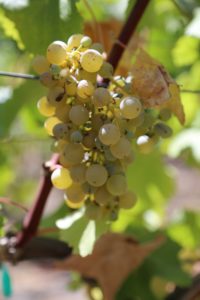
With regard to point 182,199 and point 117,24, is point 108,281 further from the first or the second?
point 182,199

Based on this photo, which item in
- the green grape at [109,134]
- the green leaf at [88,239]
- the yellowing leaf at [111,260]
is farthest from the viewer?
the yellowing leaf at [111,260]

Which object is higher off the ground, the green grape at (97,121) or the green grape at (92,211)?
the green grape at (97,121)

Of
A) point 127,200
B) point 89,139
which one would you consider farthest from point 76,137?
point 127,200

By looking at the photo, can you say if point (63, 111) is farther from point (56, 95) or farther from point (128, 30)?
point (128, 30)

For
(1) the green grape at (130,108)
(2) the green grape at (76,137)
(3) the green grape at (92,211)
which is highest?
(1) the green grape at (130,108)

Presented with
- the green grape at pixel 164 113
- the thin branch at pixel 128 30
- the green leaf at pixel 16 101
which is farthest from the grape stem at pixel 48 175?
the green leaf at pixel 16 101

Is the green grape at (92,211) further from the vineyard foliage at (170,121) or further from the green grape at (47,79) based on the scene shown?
the green grape at (47,79)

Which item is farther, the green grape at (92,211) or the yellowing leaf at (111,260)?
the yellowing leaf at (111,260)

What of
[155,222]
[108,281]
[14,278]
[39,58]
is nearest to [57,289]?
[14,278]
